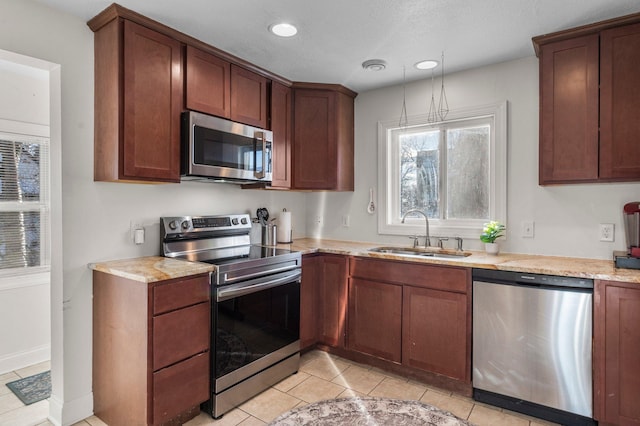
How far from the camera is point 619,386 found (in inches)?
77.1

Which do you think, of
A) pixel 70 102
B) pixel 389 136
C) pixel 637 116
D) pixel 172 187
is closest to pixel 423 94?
pixel 389 136

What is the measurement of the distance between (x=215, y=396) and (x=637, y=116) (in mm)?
2983

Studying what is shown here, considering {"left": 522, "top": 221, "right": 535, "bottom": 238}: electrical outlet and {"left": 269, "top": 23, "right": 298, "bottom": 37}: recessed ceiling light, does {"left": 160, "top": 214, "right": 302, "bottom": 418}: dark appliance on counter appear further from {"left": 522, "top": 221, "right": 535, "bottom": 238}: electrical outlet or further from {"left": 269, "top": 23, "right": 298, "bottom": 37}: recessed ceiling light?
{"left": 522, "top": 221, "right": 535, "bottom": 238}: electrical outlet

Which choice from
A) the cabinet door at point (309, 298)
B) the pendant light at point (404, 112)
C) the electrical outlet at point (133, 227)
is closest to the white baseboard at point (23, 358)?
the electrical outlet at point (133, 227)

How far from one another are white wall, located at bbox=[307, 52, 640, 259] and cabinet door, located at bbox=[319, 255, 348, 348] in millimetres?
656

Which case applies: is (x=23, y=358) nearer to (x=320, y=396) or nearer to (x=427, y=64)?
(x=320, y=396)

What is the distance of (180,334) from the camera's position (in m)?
2.00

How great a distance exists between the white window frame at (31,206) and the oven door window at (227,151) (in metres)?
1.29

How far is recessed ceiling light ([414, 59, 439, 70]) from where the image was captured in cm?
277

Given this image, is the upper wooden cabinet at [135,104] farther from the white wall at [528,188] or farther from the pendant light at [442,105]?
the pendant light at [442,105]

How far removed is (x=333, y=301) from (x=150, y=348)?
1532mm

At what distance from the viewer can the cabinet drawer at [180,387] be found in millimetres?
1905

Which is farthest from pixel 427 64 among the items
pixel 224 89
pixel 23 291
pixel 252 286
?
pixel 23 291

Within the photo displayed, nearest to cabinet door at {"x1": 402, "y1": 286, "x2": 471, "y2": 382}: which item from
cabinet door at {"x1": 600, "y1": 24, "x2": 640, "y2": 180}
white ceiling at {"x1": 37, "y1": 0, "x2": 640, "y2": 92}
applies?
cabinet door at {"x1": 600, "y1": 24, "x2": 640, "y2": 180}
